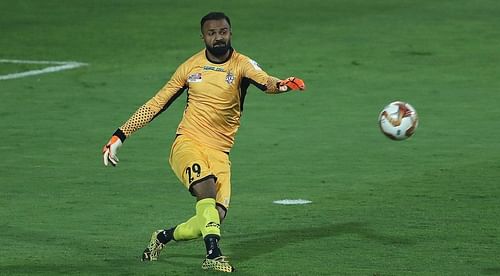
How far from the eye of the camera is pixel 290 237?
42.9 feet

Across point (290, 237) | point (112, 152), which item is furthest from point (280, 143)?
point (112, 152)

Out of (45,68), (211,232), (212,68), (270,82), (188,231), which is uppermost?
(45,68)

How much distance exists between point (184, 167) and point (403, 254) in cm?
202

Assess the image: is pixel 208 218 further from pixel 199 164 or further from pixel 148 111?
pixel 148 111

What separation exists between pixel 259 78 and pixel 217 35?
0.49 metres

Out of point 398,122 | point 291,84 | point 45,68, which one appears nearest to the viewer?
point 291,84

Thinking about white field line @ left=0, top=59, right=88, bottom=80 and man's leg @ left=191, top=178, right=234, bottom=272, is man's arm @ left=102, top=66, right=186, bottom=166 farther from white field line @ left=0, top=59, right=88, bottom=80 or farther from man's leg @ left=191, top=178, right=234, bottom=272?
white field line @ left=0, top=59, right=88, bottom=80

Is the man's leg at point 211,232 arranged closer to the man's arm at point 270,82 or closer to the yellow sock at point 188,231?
the yellow sock at point 188,231

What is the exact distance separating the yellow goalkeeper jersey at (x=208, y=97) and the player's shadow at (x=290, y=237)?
1.00 metres

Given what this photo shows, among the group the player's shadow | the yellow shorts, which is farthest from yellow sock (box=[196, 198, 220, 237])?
the player's shadow

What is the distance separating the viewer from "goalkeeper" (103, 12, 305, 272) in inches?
463

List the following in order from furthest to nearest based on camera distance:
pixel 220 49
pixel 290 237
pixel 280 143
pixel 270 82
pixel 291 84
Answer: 1. pixel 280 143
2. pixel 290 237
3. pixel 220 49
4. pixel 270 82
5. pixel 291 84

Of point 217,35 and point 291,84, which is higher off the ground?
point 217,35

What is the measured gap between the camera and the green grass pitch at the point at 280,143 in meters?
12.6
